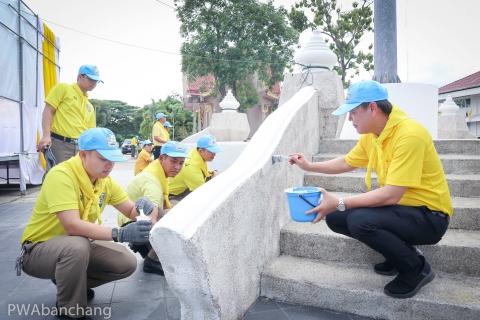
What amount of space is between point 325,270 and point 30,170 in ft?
27.9

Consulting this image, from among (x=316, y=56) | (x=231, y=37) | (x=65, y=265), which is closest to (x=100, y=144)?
(x=65, y=265)

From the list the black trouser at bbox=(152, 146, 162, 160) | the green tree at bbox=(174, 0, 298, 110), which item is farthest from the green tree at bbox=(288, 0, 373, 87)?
the black trouser at bbox=(152, 146, 162, 160)

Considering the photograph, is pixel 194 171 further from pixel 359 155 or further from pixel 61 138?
pixel 359 155

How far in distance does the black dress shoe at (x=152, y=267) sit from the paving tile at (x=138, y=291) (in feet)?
0.59

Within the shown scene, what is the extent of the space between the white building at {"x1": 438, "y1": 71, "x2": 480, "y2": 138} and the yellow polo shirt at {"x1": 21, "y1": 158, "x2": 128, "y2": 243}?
87.5ft

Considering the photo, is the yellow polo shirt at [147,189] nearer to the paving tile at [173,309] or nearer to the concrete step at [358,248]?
the paving tile at [173,309]

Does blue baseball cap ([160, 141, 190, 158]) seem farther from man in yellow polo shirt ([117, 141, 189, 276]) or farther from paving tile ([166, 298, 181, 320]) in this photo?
paving tile ([166, 298, 181, 320])

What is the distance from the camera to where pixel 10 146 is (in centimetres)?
803

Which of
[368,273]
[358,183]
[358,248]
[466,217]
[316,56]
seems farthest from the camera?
[316,56]

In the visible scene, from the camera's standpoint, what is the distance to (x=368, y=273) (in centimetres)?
261

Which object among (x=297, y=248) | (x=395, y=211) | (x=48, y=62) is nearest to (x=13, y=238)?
(x=297, y=248)

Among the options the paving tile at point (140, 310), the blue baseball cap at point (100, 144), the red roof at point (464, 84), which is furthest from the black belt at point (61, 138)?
the red roof at point (464, 84)

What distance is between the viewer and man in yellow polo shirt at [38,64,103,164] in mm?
3988

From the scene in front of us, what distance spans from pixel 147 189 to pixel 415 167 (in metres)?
2.15
